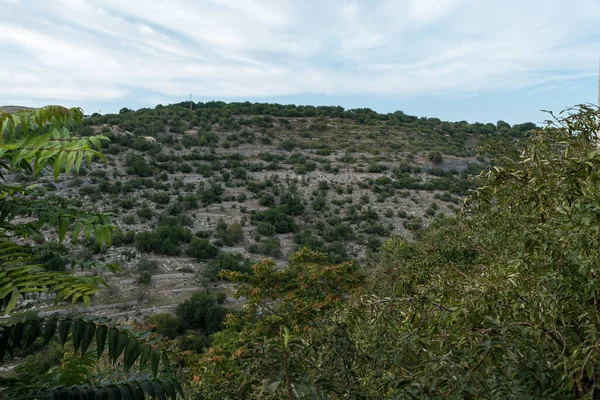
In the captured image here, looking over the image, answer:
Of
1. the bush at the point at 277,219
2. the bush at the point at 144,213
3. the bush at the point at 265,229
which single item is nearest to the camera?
the bush at the point at 265,229

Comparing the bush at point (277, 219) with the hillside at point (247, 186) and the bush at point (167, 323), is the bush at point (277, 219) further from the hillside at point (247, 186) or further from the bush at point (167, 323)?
the bush at point (167, 323)

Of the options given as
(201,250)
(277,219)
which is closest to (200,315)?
(201,250)

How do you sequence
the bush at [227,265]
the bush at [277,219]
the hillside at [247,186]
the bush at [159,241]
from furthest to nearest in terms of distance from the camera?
the bush at [277,219] → the bush at [159,241] → the hillside at [247,186] → the bush at [227,265]

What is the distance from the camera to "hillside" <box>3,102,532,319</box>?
101ft

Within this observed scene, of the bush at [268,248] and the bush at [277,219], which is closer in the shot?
the bush at [268,248]

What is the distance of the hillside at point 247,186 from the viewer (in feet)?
101

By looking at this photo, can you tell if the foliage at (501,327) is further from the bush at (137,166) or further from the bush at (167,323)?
the bush at (137,166)

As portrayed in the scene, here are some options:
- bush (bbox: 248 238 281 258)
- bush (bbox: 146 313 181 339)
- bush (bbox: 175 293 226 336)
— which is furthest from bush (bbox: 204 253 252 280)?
bush (bbox: 146 313 181 339)

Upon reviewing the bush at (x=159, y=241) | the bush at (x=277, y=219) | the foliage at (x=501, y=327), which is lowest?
the bush at (x=159, y=241)

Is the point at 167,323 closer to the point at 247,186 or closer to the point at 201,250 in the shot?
the point at 201,250

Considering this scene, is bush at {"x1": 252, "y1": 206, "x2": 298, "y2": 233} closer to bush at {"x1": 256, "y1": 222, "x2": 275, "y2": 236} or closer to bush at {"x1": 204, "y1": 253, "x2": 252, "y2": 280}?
bush at {"x1": 256, "y1": 222, "x2": 275, "y2": 236}

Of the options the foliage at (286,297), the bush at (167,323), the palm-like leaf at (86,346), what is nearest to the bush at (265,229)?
the bush at (167,323)

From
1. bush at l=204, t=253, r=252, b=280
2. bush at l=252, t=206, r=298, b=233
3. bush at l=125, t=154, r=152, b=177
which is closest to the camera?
bush at l=204, t=253, r=252, b=280

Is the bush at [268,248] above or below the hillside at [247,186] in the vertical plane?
below
